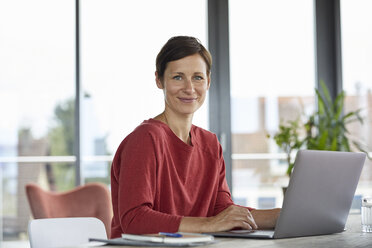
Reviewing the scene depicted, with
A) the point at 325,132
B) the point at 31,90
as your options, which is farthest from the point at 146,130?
the point at 31,90

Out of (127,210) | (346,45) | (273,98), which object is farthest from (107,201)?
(127,210)

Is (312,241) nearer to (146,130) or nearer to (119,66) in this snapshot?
(146,130)

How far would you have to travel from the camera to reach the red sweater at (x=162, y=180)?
1783 millimetres

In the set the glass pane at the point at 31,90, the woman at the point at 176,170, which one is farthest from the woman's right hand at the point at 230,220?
the glass pane at the point at 31,90

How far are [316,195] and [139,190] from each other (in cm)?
53

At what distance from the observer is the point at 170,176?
198 cm

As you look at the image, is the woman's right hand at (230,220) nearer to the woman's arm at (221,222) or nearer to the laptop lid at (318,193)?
the woman's arm at (221,222)

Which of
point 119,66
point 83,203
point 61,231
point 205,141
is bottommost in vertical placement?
point 83,203

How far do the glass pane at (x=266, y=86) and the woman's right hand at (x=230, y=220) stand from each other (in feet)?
9.98

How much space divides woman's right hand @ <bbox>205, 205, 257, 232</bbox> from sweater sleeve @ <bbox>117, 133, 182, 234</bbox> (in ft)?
0.32

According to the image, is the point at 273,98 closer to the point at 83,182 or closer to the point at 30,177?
the point at 83,182

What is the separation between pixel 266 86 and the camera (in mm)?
4812

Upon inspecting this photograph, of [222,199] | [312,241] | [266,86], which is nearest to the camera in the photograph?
[312,241]

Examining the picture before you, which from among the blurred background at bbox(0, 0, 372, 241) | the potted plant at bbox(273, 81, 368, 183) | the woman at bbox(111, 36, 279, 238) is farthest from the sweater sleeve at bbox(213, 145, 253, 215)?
the blurred background at bbox(0, 0, 372, 241)
